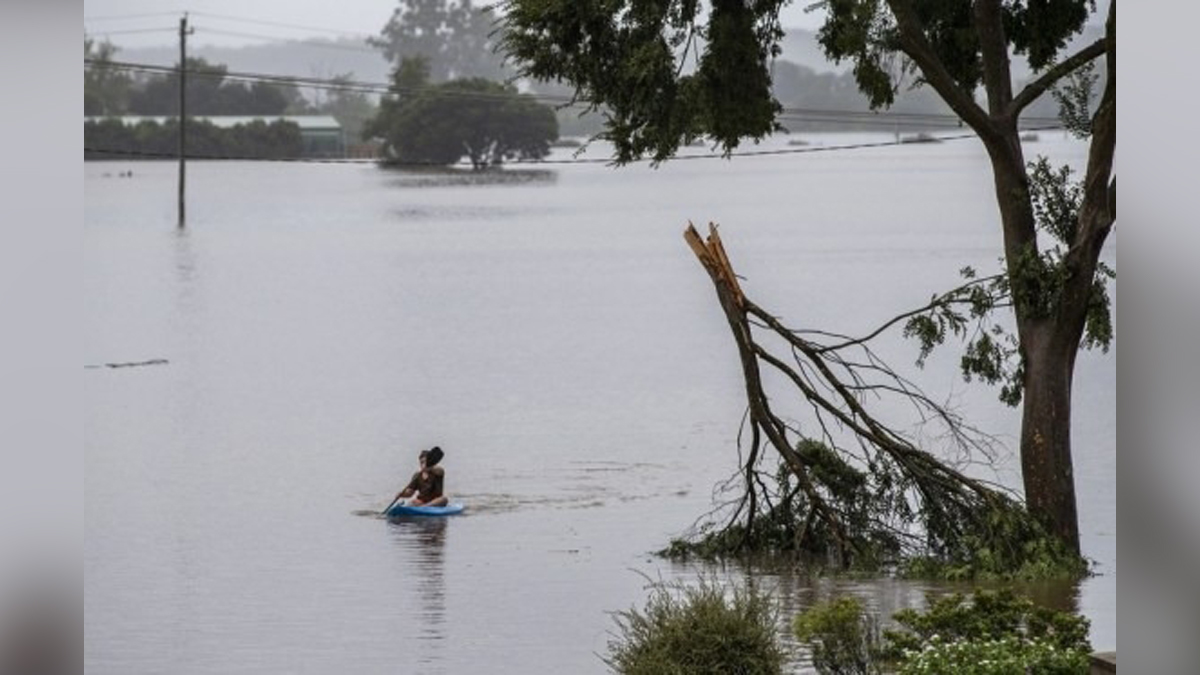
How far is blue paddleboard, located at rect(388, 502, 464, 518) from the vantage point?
86.6ft

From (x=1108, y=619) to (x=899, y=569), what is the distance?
240 centimetres

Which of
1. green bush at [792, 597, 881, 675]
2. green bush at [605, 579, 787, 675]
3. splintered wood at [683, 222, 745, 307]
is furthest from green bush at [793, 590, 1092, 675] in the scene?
splintered wood at [683, 222, 745, 307]

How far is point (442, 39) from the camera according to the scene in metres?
171

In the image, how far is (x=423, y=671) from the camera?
16359 mm

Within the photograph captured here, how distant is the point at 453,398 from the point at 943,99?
1630 inches

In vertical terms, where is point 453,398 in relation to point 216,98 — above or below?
below

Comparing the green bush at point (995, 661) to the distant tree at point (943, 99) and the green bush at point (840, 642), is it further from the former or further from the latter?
the distant tree at point (943, 99)

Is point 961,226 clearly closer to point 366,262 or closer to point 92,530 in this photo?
point 366,262

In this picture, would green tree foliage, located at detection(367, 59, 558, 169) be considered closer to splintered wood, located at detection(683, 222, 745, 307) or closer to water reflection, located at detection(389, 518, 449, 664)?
water reflection, located at detection(389, 518, 449, 664)

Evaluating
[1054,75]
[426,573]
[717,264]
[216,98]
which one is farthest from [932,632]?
[216,98]

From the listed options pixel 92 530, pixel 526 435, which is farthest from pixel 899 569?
pixel 526 435

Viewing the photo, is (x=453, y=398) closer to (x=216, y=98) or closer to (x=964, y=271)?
(x=964, y=271)

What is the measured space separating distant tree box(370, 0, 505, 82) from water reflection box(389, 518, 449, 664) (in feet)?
449

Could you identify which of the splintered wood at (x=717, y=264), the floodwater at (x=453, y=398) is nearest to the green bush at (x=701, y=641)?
the floodwater at (x=453, y=398)
